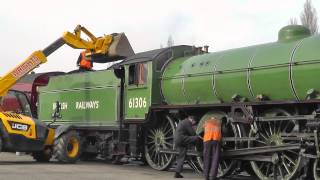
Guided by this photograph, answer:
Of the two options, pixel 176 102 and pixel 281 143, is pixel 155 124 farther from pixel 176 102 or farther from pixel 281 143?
pixel 281 143

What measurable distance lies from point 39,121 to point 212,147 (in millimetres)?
6387

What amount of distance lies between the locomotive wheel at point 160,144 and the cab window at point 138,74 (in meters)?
A: 1.41

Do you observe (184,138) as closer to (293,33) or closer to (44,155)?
(293,33)

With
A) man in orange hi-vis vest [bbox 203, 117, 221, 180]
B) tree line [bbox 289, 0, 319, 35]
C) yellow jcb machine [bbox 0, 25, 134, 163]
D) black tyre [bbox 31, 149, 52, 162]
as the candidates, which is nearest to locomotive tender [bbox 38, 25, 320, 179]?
man in orange hi-vis vest [bbox 203, 117, 221, 180]

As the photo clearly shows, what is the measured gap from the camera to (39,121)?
15.7 m

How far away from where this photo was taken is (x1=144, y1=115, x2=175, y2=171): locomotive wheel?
14031 mm

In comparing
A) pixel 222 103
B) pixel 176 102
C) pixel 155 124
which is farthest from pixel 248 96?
pixel 155 124

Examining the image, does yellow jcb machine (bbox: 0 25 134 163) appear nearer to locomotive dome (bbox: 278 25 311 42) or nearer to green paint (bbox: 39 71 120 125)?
green paint (bbox: 39 71 120 125)

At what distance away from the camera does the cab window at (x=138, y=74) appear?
1485 cm

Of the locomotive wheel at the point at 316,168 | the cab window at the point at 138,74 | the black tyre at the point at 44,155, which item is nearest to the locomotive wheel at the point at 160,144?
the cab window at the point at 138,74

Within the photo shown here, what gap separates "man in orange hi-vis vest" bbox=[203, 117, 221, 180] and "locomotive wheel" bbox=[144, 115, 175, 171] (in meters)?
2.22

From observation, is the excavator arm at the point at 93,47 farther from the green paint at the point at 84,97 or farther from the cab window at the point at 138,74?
the cab window at the point at 138,74

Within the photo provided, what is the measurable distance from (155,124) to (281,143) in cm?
462

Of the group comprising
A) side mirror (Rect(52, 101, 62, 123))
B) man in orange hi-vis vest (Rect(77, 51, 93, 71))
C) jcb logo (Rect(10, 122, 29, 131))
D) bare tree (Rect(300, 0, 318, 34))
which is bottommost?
jcb logo (Rect(10, 122, 29, 131))
